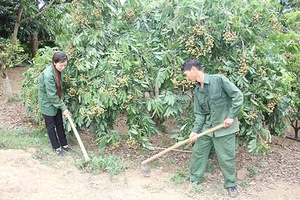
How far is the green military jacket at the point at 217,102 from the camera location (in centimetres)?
337

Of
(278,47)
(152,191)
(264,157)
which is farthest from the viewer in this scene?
(264,157)

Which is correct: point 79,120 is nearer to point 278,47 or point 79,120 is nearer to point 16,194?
point 16,194

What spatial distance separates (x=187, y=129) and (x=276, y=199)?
121 cm

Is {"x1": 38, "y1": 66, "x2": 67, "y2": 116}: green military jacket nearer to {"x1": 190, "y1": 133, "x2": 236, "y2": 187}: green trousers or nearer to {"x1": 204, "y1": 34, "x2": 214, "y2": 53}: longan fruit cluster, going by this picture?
{"x1": 190, "y1": 133, "x2": 236, "y2": 187}: green trousers

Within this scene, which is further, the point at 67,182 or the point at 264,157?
the point at 264,157

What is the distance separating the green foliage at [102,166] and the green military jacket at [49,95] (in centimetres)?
68

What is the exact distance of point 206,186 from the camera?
390cm

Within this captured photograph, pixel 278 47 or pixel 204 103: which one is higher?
pixel 278 47

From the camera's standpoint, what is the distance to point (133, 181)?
386cm

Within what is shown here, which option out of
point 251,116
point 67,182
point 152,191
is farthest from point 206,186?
point 67,182

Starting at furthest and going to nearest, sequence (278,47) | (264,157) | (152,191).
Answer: (264,157) < (278,47) < (152,191)

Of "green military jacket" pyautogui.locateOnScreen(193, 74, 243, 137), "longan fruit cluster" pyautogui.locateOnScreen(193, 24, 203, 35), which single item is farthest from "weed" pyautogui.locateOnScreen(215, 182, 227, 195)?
"longan fruit cluster" pyautogui.locateOnScreen(193, 24, 203, 35)

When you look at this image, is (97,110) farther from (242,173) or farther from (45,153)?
(242,173)

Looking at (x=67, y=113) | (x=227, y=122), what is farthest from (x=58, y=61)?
(x=227, y=122)
